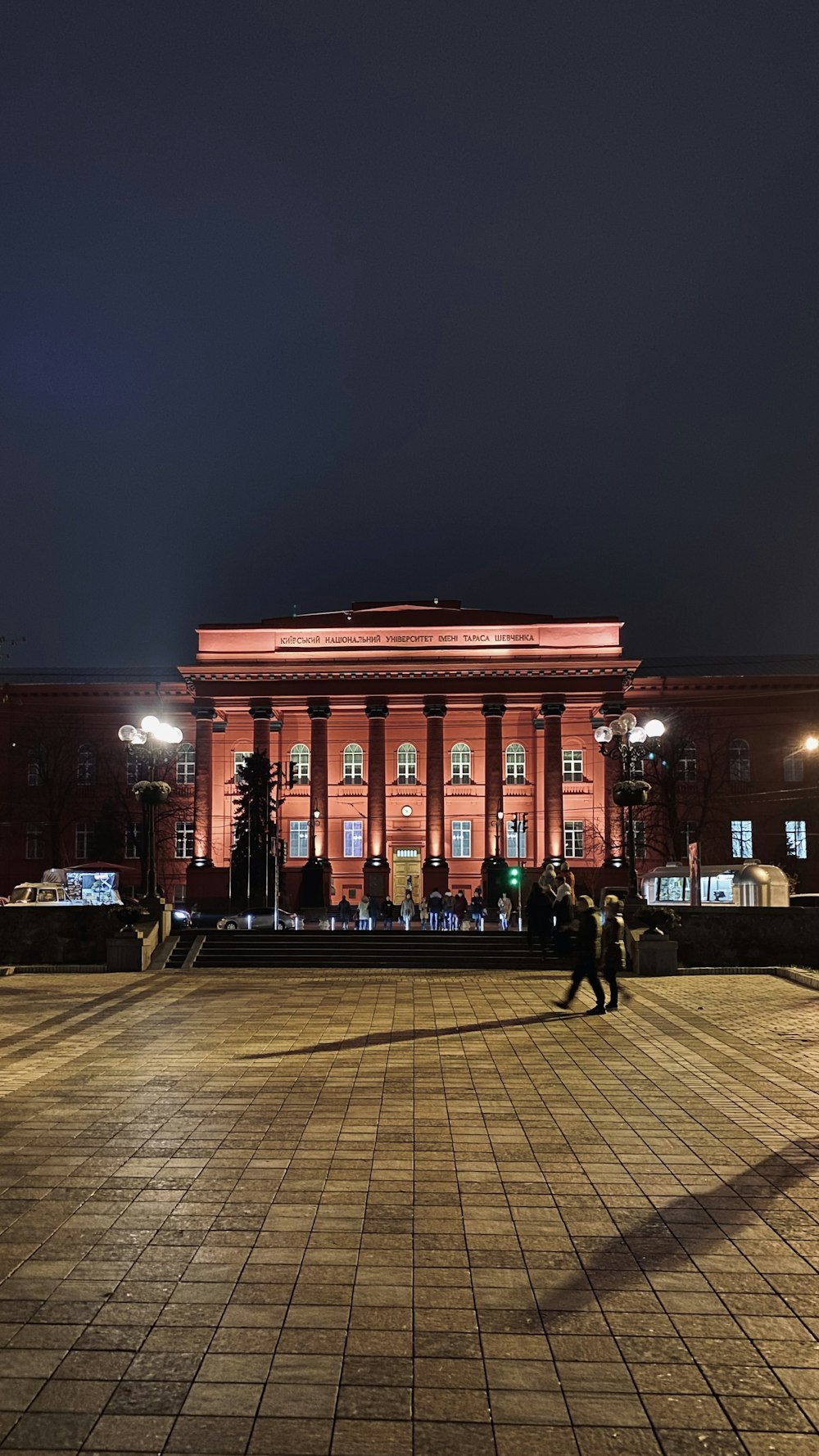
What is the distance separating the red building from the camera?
58.3 metres

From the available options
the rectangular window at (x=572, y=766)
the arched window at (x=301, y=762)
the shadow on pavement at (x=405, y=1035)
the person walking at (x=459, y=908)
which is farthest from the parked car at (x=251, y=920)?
the shadow on pavement at (x=405, y=1035)

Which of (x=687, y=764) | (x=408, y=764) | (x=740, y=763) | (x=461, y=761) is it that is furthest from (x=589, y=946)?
(x=740, y=763)

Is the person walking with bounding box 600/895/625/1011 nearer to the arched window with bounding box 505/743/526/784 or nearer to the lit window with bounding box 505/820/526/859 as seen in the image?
the lit window with bounding box 505/820/526/859

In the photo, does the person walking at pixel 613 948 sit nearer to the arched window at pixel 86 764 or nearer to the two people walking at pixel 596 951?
the two people walking at pixel 596 951

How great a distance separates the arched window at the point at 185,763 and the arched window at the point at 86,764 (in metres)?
4.81

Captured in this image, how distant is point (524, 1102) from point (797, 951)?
49.6ft

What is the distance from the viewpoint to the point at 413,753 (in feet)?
208

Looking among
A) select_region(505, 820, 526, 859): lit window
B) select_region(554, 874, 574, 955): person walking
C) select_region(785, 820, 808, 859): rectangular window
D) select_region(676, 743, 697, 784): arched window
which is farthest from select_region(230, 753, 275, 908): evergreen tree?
select_region(785, 820, 808, 859): rectangular window

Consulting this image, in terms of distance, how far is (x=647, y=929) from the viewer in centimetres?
2320

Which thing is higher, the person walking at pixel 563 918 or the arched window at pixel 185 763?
the arched window at pixel 185 763

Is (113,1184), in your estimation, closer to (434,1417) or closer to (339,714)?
(434,1417)

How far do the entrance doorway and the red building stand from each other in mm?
123

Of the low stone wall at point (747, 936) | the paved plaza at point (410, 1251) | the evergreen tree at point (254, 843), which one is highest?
the evergreen tree at point (254, 843)

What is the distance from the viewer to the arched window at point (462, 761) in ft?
206
